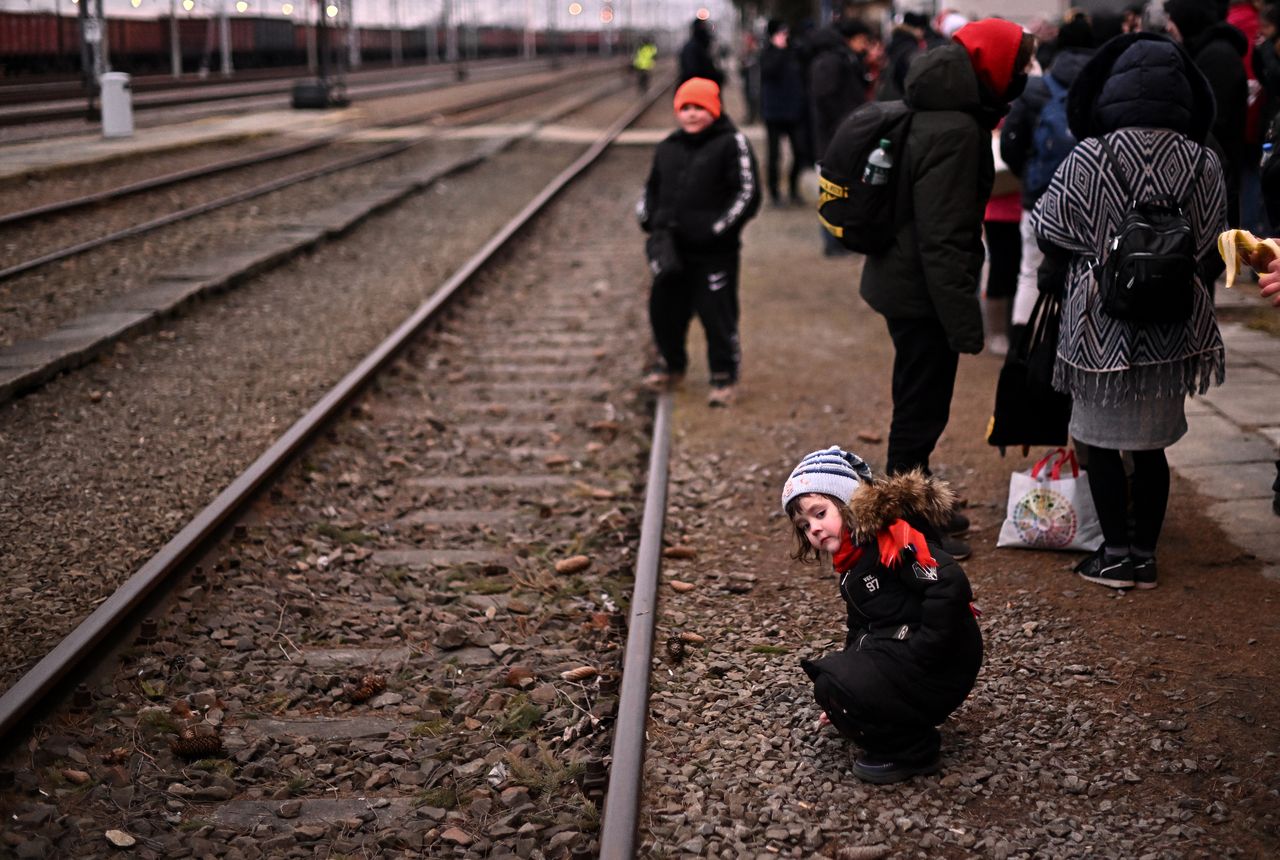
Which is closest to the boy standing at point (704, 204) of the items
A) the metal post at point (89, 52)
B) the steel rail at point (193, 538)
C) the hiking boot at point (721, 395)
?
the hiking boot at point (721, 395)

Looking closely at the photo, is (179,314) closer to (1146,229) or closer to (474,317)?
(474,317)

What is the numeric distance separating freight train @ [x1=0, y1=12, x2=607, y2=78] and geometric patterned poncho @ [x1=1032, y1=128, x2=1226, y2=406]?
2869 centimetres

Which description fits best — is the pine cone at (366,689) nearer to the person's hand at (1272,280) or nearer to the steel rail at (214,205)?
the person's hand at (1272,280)

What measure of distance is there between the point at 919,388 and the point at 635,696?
1853mm

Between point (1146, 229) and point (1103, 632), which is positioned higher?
point (1146, 229)

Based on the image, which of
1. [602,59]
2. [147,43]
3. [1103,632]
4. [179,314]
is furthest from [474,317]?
[602,59]

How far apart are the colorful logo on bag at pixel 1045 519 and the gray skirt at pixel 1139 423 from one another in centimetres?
53

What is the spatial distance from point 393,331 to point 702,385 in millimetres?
2514

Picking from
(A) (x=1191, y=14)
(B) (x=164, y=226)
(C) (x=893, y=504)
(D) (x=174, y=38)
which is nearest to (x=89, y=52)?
(D) (x=174, y=38)

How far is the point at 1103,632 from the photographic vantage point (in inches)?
186

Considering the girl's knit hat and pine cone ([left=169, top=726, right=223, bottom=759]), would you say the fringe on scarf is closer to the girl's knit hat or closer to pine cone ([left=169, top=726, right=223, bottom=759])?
the girl's knit hat

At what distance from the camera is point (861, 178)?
5148 millimetres

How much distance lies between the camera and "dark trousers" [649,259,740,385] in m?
7.64

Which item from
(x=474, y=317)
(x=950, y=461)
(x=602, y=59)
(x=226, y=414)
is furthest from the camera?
(x=602, y=59)
